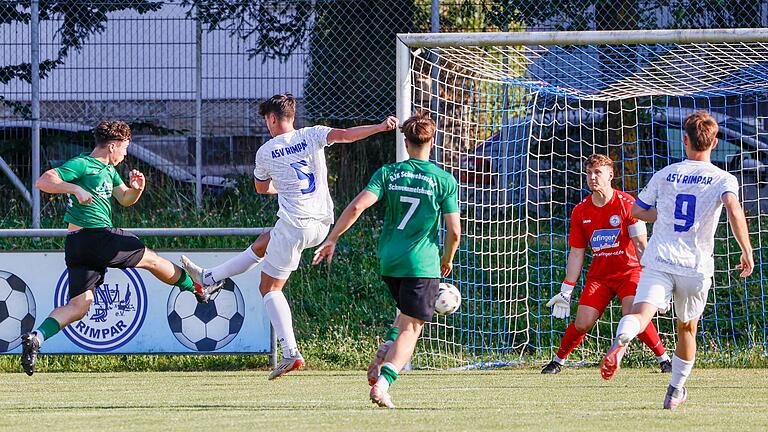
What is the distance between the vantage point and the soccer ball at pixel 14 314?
1032 cm

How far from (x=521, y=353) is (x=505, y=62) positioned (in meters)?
3.08

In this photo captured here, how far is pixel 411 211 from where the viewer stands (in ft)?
22.7

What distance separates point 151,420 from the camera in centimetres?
649

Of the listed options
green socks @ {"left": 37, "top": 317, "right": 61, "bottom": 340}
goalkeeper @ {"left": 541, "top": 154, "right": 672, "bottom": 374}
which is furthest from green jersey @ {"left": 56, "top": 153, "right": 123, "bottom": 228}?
goalkeeper @ {"left": 541, "top": 154, "right": 672, "bottom": 374}

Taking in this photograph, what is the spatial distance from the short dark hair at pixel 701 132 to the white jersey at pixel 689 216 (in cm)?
11

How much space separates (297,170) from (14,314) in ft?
11.1

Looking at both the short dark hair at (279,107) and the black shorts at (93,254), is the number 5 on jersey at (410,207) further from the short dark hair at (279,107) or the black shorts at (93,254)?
the black shorts at (93,254)

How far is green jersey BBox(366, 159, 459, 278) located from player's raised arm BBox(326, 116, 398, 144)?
94cm

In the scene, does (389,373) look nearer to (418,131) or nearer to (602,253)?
(418,131)

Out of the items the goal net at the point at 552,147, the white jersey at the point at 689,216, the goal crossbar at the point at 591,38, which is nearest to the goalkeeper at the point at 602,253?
the goal crossbar at the point at 591,38

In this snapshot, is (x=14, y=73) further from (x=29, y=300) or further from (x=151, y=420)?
(x=151, y=420)

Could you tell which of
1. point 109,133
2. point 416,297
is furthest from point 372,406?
point 109,133

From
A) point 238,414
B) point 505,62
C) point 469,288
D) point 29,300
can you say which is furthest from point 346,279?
point 238,414

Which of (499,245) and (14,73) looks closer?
(499,245)
